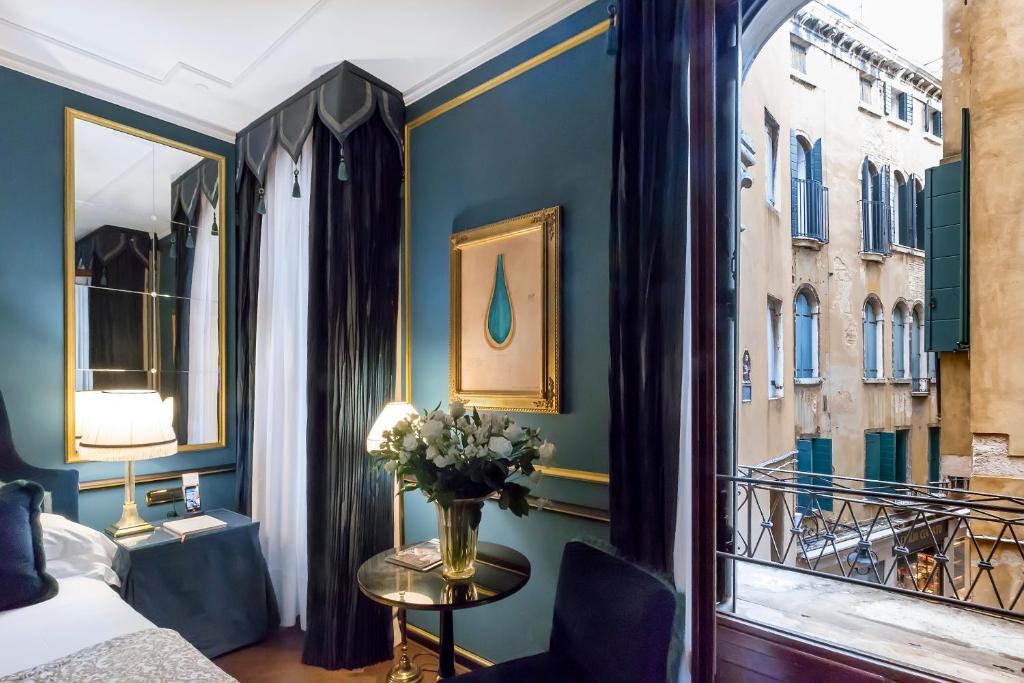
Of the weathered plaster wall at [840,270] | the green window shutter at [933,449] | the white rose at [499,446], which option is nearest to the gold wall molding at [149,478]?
the white rose at [499,446]

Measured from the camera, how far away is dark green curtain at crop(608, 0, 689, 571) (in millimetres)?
1431

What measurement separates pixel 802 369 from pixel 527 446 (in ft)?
26.9

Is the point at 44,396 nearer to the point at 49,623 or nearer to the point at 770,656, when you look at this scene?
the point at 49,623

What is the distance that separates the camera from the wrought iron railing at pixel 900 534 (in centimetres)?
167

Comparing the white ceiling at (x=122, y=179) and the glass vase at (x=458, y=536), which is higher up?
the white ceiling at (x=122, y=179)

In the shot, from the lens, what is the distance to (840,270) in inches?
340

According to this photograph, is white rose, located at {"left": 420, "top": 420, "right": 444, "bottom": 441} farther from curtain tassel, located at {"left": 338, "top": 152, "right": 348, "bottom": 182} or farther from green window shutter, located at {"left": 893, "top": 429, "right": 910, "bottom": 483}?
green window shutter, located at {"left": 893, "top": 429, "right": 910, "bottom": 483}

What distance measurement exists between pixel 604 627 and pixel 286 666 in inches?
67.7

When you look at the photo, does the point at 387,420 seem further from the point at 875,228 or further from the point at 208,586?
the point at 875,228

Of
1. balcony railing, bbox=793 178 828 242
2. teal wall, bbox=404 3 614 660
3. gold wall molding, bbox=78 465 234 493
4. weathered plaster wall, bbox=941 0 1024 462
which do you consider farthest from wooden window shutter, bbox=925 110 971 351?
gold wall molding, bbox=78 465 234 493

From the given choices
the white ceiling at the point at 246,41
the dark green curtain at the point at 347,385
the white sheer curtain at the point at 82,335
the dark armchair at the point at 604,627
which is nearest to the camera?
the dark armchair at the point at 604,627

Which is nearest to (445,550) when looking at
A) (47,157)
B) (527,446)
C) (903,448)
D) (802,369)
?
(527,446)

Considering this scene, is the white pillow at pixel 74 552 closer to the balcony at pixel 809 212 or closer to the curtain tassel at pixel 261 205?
the curtain tassel at pixel 261 205

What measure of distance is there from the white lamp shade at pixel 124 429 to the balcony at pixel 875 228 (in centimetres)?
1018
